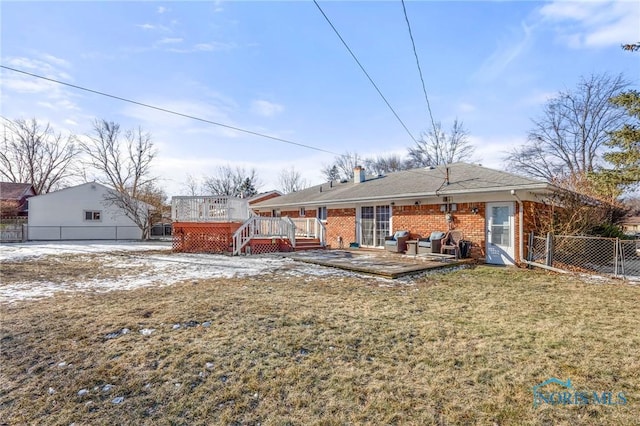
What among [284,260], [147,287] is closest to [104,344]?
[147,287]

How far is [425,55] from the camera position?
27.3ft

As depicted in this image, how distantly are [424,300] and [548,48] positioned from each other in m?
8.73

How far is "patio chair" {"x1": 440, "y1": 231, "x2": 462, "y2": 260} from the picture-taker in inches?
392

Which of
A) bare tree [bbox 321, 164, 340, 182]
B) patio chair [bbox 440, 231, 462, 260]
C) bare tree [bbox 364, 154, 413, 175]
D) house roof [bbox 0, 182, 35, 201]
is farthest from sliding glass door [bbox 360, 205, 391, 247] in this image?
house roof [bbox 0, 182, 35, 201]

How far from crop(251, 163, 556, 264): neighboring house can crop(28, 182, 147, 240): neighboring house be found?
16481mm

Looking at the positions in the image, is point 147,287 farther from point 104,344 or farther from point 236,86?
point 236,86

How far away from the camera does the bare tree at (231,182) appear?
44969 mm

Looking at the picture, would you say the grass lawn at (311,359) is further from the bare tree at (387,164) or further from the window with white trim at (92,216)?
the bare tree at (387,164)

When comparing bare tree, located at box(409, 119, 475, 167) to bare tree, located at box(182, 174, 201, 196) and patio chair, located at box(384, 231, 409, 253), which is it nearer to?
patio chair, located at box(384, 231, 409, 253)

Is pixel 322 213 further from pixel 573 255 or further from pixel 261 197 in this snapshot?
pixel 261 197

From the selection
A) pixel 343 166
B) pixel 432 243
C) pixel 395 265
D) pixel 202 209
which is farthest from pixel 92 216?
pixel 343 166

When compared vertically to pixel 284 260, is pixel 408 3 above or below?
above

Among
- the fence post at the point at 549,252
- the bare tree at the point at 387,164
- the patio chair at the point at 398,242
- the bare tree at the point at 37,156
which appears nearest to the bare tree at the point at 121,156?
the bare tree at the point at 37,156

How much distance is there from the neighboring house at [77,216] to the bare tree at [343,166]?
23.1m
